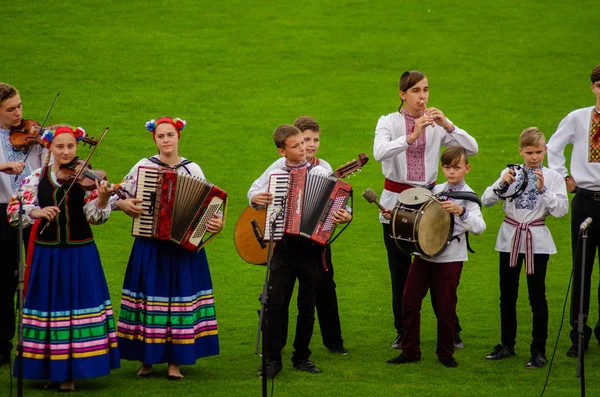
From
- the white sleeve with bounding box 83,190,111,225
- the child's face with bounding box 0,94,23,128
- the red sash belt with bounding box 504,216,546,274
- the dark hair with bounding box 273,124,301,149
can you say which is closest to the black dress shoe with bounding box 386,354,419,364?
the red sash belt with bounding box 504,216,546,274

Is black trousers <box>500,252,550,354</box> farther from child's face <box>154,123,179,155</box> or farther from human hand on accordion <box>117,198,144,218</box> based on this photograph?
human hand on accordion <box>117,198,144,218</box>

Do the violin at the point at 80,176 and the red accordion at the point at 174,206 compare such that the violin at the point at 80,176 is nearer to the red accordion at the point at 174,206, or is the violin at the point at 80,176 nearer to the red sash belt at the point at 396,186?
the red accordion at the point at 174,206

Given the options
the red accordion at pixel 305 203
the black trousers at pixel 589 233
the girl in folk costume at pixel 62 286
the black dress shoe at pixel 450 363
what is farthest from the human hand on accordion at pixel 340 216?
the black trousers at pixel 589 233

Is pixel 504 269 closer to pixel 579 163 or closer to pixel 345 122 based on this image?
pixel 579 163

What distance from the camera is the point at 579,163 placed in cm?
798

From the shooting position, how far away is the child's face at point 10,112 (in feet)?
25.2

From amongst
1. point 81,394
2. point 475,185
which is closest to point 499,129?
point 475,185

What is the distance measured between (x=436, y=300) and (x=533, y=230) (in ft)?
2.92

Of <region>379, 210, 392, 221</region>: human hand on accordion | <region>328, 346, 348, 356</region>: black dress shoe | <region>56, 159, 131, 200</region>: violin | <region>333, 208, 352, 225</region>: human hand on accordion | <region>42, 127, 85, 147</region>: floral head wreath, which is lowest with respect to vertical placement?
<region>328, 346, 348, 356</region>: black dress shoe

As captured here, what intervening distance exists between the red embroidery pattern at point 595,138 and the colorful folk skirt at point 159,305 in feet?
10.3

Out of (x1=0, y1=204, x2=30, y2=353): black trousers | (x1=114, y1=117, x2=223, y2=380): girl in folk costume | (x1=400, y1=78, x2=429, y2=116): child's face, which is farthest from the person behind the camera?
(x1=400, y1=78, x2=429, y2=116): child's face

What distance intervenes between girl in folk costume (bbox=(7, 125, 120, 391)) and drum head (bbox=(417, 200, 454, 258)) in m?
2.22

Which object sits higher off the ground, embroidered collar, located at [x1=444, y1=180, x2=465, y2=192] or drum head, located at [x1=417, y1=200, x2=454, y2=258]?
embroidered collar, located at [x1=444, y1=180, x2=465, y2=192]

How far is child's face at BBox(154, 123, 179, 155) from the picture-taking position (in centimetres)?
718
